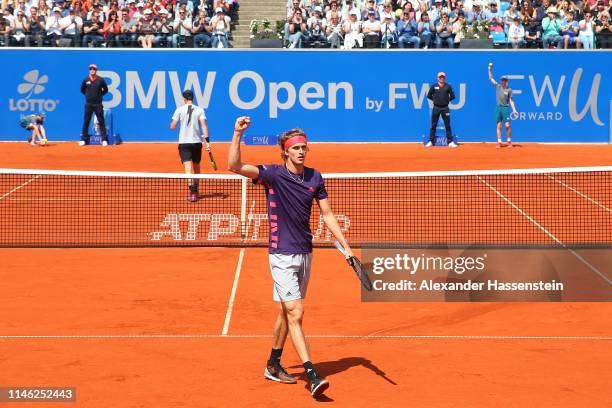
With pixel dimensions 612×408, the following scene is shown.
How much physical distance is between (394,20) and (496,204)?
14.1 meters

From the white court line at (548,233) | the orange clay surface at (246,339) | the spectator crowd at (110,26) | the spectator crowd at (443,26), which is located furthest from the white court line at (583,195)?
the spectator crowd at (110,26)

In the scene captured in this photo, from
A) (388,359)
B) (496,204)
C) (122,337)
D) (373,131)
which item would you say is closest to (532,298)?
(388,359)

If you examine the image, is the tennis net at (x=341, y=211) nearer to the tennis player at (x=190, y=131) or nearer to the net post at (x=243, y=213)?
the net post at (x=243, y=213)

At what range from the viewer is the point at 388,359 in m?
10.2

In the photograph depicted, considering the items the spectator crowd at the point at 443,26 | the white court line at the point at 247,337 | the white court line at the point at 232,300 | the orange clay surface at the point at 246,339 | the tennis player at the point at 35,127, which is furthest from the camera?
the spectator crowd at the point at 443,26

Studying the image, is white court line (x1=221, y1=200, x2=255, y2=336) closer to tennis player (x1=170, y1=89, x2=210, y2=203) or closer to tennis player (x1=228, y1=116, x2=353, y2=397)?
tennis player (x1=228, y1=116, x2=353, y2=397)

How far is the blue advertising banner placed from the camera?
30.9 m

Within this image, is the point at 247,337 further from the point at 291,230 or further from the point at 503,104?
the point at 503,104

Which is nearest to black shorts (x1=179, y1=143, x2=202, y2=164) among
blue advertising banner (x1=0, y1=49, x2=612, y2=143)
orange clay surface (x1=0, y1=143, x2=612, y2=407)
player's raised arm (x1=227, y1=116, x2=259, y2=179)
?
orange clay surface (x1=0, y1=143, x2=612, y2=407)

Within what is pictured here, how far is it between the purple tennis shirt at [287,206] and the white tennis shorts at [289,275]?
0.24 ft

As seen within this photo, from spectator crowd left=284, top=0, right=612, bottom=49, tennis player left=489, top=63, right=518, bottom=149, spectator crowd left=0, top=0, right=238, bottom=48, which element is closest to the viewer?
tennis player left=489, top=63, right=518, bottom=149

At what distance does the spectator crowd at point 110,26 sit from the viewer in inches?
1253

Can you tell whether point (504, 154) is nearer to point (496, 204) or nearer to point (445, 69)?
point (445, 69)

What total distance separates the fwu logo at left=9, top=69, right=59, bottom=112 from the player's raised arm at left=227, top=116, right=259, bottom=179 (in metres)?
23.4
